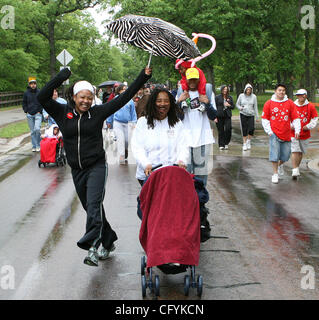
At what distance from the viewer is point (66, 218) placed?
778 cm

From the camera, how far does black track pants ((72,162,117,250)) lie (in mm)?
5504

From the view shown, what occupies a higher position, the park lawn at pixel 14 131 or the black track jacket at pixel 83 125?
the black track jacket at pixel 83 125

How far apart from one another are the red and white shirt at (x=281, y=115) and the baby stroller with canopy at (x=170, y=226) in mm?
6191

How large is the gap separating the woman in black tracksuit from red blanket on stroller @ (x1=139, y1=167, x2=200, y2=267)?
737 millimetres

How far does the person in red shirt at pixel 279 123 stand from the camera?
420 inches

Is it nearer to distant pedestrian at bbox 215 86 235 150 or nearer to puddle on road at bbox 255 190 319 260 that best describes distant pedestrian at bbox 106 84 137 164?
distant pedestrian at bbox 215 86 235 150

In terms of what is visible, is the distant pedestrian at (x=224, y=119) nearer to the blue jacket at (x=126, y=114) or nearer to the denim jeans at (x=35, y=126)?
the blue jacket at (x=126, y=114)

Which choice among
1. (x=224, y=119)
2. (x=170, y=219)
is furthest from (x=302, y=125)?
(x=170, y=219)

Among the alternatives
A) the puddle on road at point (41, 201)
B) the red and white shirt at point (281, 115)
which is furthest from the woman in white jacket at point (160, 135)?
the red and white shirt at point (281, 115)

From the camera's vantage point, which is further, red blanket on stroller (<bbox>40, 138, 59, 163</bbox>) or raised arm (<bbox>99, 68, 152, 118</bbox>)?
red blanket on stroller (<bbox>40, 138, 59, 163</bbox>)

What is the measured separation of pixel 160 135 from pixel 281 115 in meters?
5.54

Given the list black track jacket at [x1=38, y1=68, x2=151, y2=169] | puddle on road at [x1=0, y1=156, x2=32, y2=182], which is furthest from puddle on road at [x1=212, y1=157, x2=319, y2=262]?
puddle on road at [x1=0, y1=156, x2=32, y2=182]

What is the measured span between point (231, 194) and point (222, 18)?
2881cm

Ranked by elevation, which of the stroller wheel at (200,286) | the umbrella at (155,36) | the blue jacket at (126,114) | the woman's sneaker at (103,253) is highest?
the umbrella at (155,36)
